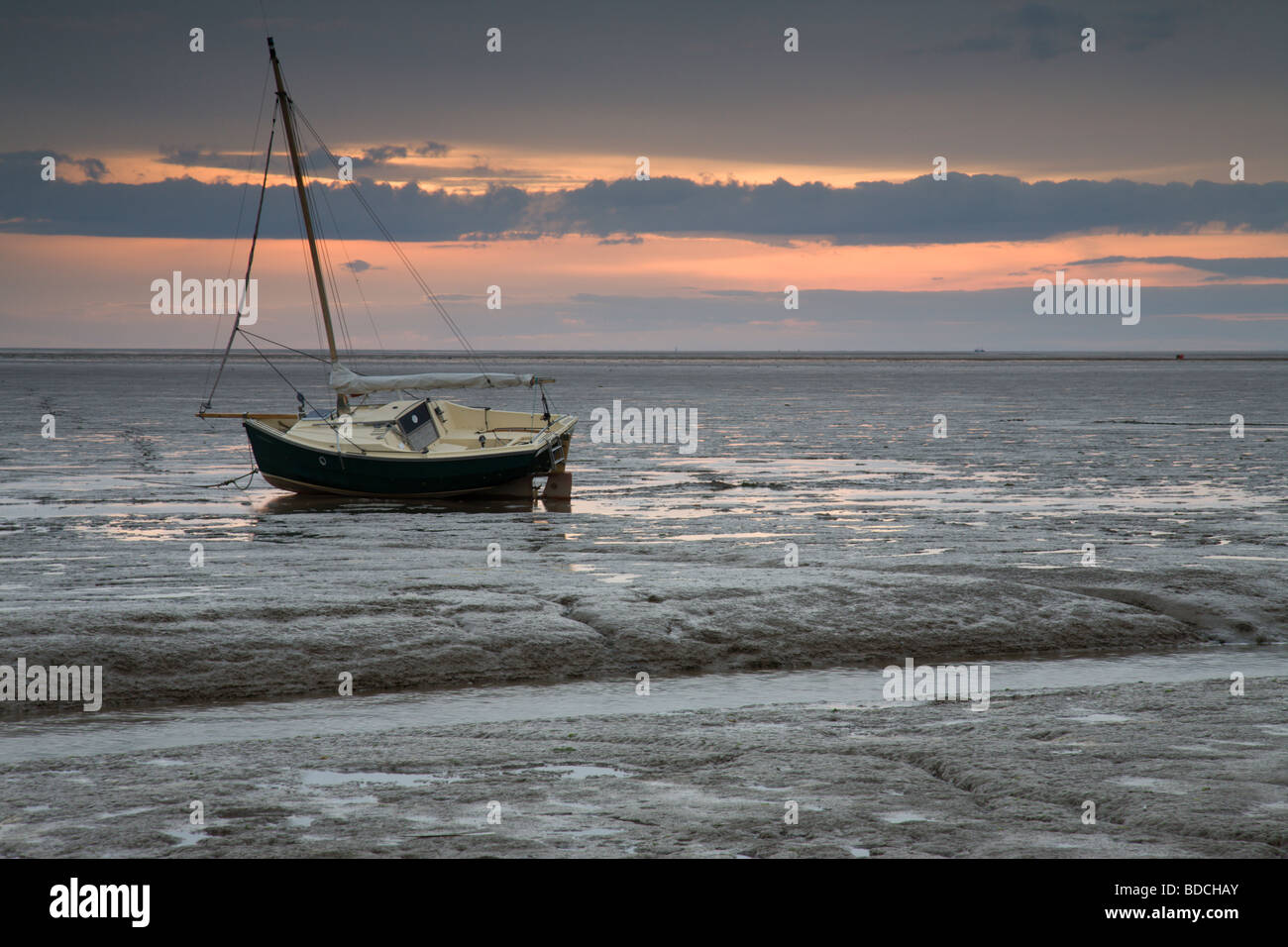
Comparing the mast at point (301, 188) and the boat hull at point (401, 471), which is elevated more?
the mast at point (301, 188)

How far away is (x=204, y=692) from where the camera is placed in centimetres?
1332

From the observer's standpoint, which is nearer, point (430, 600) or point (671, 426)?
point (430, 600)

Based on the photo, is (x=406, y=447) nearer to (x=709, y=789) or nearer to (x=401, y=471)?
(x=401, y=471)

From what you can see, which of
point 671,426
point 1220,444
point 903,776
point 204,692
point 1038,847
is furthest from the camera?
point 671,426

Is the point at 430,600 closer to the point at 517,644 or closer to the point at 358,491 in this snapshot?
the point at 517,644

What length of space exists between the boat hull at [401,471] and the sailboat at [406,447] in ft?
0.08

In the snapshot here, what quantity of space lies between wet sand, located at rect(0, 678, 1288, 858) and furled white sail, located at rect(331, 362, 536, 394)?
23388 millimetres

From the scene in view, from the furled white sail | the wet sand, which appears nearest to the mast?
the furled white sail

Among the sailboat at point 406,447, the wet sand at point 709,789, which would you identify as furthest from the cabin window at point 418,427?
the wet sand at point 709,789

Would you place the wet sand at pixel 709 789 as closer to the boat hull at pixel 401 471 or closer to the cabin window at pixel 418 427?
the boat hull at pixel 401 471

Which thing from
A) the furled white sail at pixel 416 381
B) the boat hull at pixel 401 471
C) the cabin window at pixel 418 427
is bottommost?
the boat hull at pixel 401 471

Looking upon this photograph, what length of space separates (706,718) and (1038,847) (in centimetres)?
452

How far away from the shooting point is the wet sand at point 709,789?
7711 mm
